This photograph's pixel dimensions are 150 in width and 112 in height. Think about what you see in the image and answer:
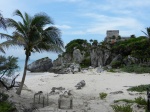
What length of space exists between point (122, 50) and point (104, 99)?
42.6m

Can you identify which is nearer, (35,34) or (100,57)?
(35,34)

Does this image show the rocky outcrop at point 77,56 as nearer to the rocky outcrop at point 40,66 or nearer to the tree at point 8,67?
the rocky outcrop at point 40,66

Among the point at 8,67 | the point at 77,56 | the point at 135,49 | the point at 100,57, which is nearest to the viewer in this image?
the point at 8,67

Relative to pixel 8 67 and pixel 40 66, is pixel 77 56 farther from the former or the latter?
pixel 8 67

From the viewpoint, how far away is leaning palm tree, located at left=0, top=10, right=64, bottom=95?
16.8 metres

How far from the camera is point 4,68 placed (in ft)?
47.1

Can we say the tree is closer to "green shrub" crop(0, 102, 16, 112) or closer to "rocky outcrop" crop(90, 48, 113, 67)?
"green shrub" crop(0, 102, 16, 112)

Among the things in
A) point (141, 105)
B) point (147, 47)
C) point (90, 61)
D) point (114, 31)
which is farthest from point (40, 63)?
point (114, 31)

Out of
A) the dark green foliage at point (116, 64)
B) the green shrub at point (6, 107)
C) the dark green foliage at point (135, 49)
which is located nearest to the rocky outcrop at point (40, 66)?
the dark green foliage at point (135, 49)

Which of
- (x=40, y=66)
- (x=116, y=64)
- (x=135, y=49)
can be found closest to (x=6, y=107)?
(x=116, y=64)

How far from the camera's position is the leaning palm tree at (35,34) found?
16.8 metres

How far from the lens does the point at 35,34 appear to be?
16844 mm

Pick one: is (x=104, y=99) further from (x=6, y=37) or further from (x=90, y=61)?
(x=90, y=61)

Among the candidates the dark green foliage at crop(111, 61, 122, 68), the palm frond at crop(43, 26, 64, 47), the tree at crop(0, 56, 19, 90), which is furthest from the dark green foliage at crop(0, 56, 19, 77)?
the dark green foliage at crop(111, 61, 122, 68)
